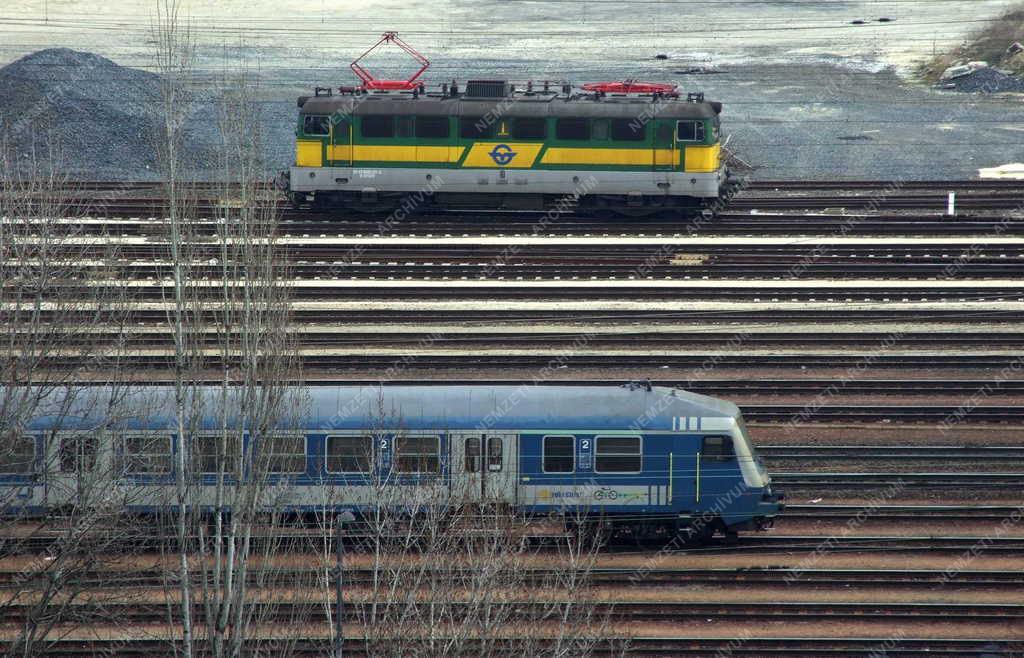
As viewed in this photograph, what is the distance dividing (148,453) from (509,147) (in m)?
18.4

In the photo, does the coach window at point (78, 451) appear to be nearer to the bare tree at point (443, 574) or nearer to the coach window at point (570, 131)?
the bare tree at point (443, 574)

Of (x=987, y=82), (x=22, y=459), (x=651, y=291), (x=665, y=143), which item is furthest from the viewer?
(x=987, y=82)

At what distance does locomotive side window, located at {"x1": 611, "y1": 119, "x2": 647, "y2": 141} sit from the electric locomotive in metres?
0.03

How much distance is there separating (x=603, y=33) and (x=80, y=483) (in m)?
48.0

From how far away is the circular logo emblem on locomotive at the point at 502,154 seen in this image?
113ft

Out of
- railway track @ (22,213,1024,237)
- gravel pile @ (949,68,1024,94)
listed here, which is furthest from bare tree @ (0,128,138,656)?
gravel pile @ (949,68,1024,94)

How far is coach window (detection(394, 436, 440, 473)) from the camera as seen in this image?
62.2 ft

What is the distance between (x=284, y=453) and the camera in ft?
52.7

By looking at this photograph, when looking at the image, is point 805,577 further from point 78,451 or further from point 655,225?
point 655,225

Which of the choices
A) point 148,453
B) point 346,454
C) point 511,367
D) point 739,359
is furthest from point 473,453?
point 739,359

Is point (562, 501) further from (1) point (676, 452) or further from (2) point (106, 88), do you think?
(2) point (106, 88)

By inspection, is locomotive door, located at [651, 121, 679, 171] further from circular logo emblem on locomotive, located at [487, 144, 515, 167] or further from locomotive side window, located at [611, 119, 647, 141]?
circular logo emblem on locomotive, located at [487, 144, 515, 167]

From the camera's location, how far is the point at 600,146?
34.2 m

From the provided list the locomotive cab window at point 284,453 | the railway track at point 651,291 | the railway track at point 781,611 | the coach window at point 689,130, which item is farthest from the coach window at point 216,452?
the coach window at point 689,130
